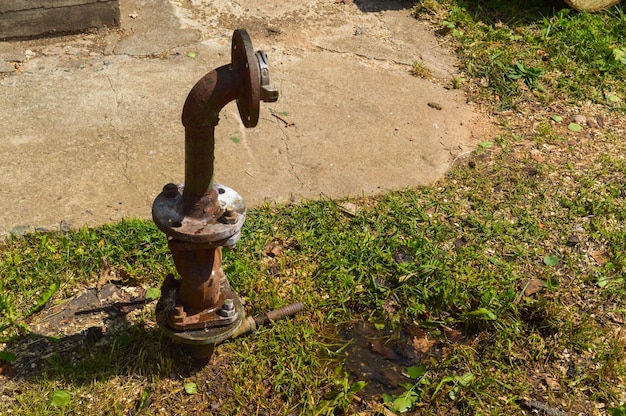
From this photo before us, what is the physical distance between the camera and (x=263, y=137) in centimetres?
412

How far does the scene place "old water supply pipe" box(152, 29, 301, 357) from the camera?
2.16 m

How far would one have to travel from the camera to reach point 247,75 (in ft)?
6.87

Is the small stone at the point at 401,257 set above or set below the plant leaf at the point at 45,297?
above

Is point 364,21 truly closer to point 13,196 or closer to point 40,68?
point 40,68

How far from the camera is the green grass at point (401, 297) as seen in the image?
9.16ft

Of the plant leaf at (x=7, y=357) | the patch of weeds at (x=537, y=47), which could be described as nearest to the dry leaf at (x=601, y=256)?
the patch of weeds at (x=537, y=47)

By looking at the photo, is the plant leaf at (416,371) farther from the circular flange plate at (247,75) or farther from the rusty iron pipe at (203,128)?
the circular flange plate at (247,75)

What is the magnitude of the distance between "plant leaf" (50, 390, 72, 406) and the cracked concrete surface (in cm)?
103

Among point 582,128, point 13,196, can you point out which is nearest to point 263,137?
point 13,196

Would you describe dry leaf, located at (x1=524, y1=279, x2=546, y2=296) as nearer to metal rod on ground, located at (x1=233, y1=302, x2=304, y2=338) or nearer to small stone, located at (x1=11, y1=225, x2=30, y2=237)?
metal rod on ground, located at (x1=233, y1=302, x2=304, y2=338)

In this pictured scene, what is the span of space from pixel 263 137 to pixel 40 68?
1.59m

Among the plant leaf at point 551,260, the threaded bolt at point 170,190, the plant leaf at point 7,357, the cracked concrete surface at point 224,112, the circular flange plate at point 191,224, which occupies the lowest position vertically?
the plant leaf at point 7,357

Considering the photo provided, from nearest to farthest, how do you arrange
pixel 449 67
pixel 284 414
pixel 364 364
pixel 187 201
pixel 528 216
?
1. pixel 187 201
2. pixel 284 414
3. pixel 364 364
4. pixel 528 216
5. pixel 449 67

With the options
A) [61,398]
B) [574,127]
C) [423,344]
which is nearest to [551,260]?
[423,344]
